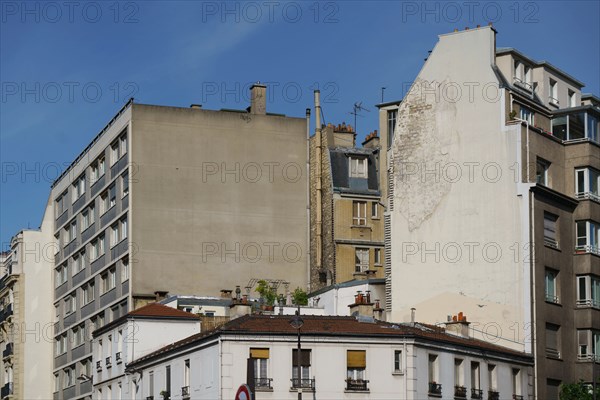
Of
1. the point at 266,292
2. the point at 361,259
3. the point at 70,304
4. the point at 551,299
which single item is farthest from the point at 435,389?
the point at 70,304

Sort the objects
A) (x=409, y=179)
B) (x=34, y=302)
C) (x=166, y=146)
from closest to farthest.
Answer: (x=409, y=179) < (x=166, y=146) < (x=34, y=302)

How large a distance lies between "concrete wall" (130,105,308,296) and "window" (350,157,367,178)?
11.1 feet

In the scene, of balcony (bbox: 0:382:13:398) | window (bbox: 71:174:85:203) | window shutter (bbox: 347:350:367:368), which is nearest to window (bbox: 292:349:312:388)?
window shutter (bbox: 347:350:367:368)

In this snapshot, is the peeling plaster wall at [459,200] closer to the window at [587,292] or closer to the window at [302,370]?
the window at [587,292]

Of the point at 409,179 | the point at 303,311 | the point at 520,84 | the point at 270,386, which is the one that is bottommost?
the point at 270,386

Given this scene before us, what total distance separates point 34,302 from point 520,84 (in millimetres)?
51556

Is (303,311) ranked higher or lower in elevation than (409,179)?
lower

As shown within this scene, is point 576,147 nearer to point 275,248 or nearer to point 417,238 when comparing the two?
point 417,238

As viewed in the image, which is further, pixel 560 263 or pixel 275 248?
pixel 275 248

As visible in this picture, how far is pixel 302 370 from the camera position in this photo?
55.9 meters

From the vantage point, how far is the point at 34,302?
352 ft

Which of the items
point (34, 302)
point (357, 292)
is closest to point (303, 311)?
point (357, 292)

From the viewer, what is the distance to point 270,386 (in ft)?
181

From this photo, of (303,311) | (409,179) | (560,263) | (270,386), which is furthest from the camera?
(303,311)
